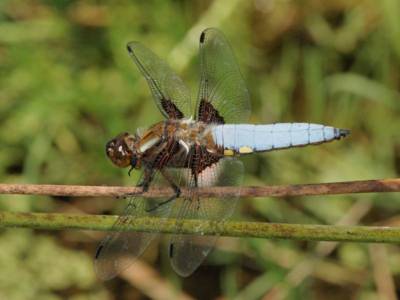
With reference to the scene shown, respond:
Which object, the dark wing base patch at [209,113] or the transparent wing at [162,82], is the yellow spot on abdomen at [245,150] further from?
the transparent wing at [162,82]

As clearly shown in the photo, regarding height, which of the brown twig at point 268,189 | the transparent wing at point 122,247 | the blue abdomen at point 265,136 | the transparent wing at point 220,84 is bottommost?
the transparent wing at point 122,247

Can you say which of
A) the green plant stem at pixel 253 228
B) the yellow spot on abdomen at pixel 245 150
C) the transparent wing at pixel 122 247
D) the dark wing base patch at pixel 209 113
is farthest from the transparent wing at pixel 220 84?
the green plant stem at pixel 253 228

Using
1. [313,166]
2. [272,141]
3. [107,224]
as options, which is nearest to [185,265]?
[107,224]

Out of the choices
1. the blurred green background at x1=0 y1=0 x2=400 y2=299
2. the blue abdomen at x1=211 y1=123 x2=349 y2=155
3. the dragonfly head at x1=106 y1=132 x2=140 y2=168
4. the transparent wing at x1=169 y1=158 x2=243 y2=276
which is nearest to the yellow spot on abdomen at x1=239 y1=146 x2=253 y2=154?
the blue abdomen at x1=211 y1=123 x2=349 y2=155

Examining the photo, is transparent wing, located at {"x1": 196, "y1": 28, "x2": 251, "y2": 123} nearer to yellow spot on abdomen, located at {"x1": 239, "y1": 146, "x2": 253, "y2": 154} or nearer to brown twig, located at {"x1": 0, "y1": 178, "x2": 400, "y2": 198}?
yellow spot on abdomen, located at {"x1": 239, "y1": 146, "x2": 253, "y2": 154}

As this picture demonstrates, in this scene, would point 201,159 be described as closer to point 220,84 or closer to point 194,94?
point 220,84

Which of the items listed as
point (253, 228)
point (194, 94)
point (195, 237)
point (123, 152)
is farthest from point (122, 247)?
point (194, 94)
